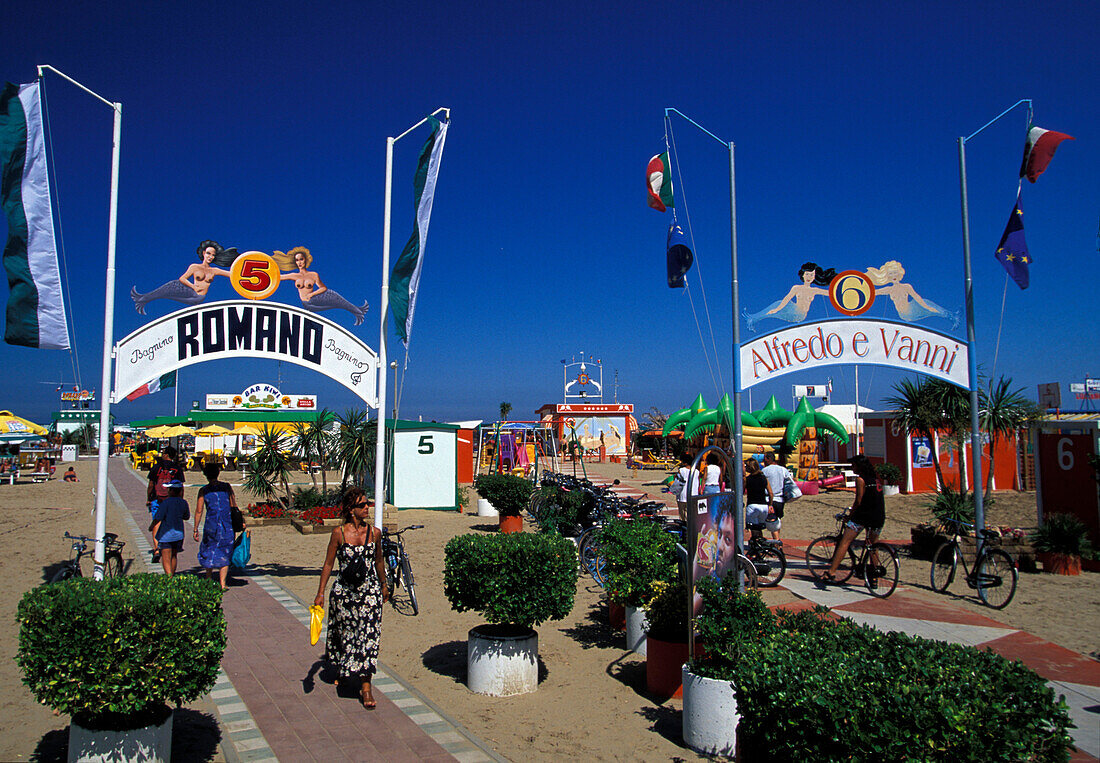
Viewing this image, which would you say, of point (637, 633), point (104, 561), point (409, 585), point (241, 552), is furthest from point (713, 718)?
point (241, 552)

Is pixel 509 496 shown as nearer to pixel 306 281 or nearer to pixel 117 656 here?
pixel 306 281

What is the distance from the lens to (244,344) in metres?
9.30

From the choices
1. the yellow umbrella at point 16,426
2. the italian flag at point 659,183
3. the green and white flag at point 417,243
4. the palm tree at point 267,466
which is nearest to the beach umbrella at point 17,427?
the yellow umbrella at point 16,426

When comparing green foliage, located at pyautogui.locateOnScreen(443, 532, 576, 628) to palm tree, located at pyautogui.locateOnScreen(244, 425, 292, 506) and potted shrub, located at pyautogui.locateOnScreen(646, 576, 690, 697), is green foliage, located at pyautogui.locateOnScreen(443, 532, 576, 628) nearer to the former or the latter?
potted shrub, located at pyautogui.locateOnScreen(646, 576, 690, 697)

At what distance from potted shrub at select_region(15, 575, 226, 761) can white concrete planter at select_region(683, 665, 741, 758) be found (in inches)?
119

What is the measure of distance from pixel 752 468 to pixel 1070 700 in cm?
564

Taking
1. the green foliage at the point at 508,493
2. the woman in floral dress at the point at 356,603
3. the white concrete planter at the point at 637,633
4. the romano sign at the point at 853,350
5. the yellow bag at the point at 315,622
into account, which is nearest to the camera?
the woman in floral dress at the point at 356,603

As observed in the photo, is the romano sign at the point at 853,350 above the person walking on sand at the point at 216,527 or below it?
above

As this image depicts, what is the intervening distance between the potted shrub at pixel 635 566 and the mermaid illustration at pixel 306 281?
509 centimetres

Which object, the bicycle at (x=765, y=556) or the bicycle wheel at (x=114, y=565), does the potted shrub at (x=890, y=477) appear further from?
the bicycle wheel at (x=114, y=565)

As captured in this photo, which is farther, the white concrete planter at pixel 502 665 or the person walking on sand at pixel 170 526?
the person walking on sand at pixel 170 526

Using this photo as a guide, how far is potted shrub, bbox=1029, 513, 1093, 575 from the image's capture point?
415 inches

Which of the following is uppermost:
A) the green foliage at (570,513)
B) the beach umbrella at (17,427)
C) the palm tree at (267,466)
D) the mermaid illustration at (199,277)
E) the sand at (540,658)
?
the mermaid illustration at (199,277)

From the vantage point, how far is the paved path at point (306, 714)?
4.67 meters
